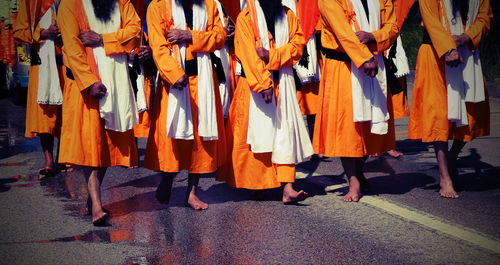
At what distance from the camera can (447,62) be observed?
254 inches

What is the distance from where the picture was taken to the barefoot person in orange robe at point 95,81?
19.2ft

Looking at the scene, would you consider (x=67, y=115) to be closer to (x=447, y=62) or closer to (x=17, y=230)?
Result: (x=17, y=230)

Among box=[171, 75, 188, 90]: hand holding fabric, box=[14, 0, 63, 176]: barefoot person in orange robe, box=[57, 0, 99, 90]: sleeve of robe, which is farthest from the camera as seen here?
box=[14, 0, 63, 176]: barefoot person in orange robe

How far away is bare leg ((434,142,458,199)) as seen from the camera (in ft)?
21.8

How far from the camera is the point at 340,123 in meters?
6.54

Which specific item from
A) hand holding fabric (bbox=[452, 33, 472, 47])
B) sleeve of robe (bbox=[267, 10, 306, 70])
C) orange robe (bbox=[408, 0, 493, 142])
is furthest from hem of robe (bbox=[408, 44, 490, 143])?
sleeve of robe (bbox=[267, 10, 306, 70])

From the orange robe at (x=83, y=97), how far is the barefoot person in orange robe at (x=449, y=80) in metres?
2.64

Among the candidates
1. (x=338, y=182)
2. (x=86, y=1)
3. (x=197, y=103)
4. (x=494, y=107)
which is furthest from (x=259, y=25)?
(x=494, y=107)

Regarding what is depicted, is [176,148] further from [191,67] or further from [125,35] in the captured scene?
[125,35]

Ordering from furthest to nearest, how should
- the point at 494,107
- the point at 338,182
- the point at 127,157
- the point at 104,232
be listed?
1. the point at 494,107
2. the point at 338,182
3. the point at 127,157
4. the point at 104,232

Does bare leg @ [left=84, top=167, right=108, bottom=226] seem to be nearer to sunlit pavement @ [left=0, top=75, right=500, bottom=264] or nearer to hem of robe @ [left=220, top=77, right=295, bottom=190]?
sunlit pavement @ [left=0, top=75, right=500, bottom=264]

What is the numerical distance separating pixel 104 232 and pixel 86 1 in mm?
1845

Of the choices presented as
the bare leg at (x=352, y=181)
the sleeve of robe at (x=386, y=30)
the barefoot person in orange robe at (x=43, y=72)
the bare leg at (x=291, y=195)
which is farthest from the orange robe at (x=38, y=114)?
the sleeve of robe at (x=386, y=30)

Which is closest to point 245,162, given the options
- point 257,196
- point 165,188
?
point 257,196
